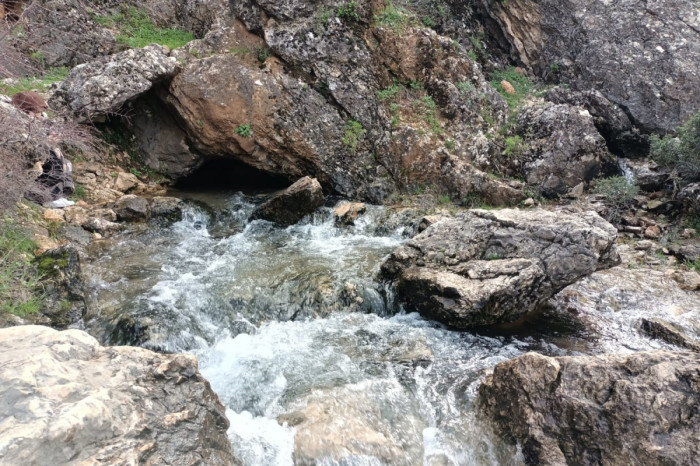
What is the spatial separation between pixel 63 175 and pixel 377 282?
6.62 metres

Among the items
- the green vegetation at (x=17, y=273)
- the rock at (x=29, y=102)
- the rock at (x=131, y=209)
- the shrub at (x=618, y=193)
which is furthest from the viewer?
the shrub at (x=618, y=193)

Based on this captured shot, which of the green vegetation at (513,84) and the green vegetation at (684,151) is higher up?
the green vegetation at (513,84)

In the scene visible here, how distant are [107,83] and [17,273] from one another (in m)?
5.89

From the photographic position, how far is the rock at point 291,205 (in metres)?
10.1

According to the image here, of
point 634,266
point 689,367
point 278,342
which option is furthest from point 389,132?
point 689,367

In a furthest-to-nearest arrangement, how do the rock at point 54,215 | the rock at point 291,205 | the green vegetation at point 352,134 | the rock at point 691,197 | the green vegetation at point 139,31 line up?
the green vegetation at point 139,31 < the green vegetation at point 352,134 < the rock at point 291,205 < the rock at point 691,197 < the rock at point 54,215

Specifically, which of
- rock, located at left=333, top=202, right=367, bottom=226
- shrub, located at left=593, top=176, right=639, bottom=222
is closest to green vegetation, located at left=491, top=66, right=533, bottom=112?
shrub, located at left=593, top=176, right=639, bottom=222

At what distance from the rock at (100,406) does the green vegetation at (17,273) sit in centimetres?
249

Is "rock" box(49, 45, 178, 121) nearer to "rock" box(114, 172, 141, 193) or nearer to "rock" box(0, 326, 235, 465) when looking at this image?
"rock" box(114, 172, 141, 193)

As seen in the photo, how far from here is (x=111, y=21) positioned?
13.5 meters

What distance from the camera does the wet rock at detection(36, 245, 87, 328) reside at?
224 inches

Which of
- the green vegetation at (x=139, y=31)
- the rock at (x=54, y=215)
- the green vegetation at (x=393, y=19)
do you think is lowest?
the rock at (x=54, y=215)

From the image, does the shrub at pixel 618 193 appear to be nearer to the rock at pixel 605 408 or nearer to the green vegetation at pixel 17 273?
the rock at pixel 605 408

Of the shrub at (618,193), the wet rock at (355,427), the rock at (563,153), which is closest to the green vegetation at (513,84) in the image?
the rock at (563,153)
